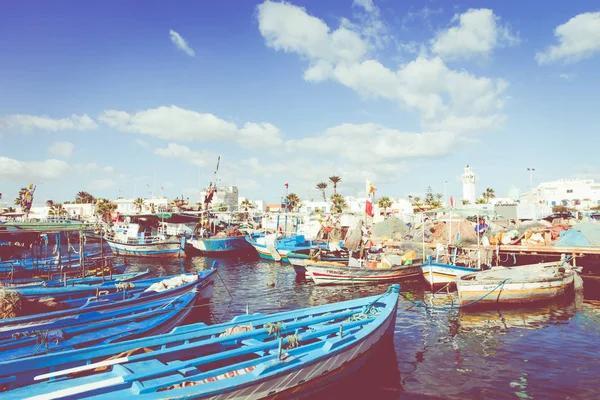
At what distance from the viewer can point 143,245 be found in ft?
145

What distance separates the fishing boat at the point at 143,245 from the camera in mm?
43812

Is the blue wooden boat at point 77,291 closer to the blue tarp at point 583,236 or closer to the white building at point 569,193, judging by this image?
the blue tarp at point 583,236

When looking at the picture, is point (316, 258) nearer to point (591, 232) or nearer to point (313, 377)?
point (591, 232)

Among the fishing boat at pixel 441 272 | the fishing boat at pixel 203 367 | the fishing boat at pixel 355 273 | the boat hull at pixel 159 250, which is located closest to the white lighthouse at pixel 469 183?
the boat hull at pixel 159 250

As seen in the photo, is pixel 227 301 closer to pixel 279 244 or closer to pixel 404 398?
pixel 404 398

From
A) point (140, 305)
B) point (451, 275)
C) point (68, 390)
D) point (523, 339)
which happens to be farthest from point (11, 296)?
point (451, 275)

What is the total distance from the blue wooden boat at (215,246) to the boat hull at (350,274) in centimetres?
2163

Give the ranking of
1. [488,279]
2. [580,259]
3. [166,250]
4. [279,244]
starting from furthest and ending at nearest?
[166,250], [279,244], [580,259], [488,279]

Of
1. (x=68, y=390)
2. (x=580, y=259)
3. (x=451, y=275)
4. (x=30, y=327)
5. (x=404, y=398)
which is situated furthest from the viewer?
(x=580, y=259)

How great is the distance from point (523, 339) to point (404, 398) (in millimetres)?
7423

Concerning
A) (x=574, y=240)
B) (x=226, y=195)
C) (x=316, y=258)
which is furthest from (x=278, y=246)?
(x=226, y=195)

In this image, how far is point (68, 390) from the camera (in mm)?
6195

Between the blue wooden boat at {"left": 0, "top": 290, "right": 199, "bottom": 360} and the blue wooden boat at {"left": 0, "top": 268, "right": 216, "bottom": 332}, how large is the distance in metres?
0.32

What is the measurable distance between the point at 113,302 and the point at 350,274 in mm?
15499
